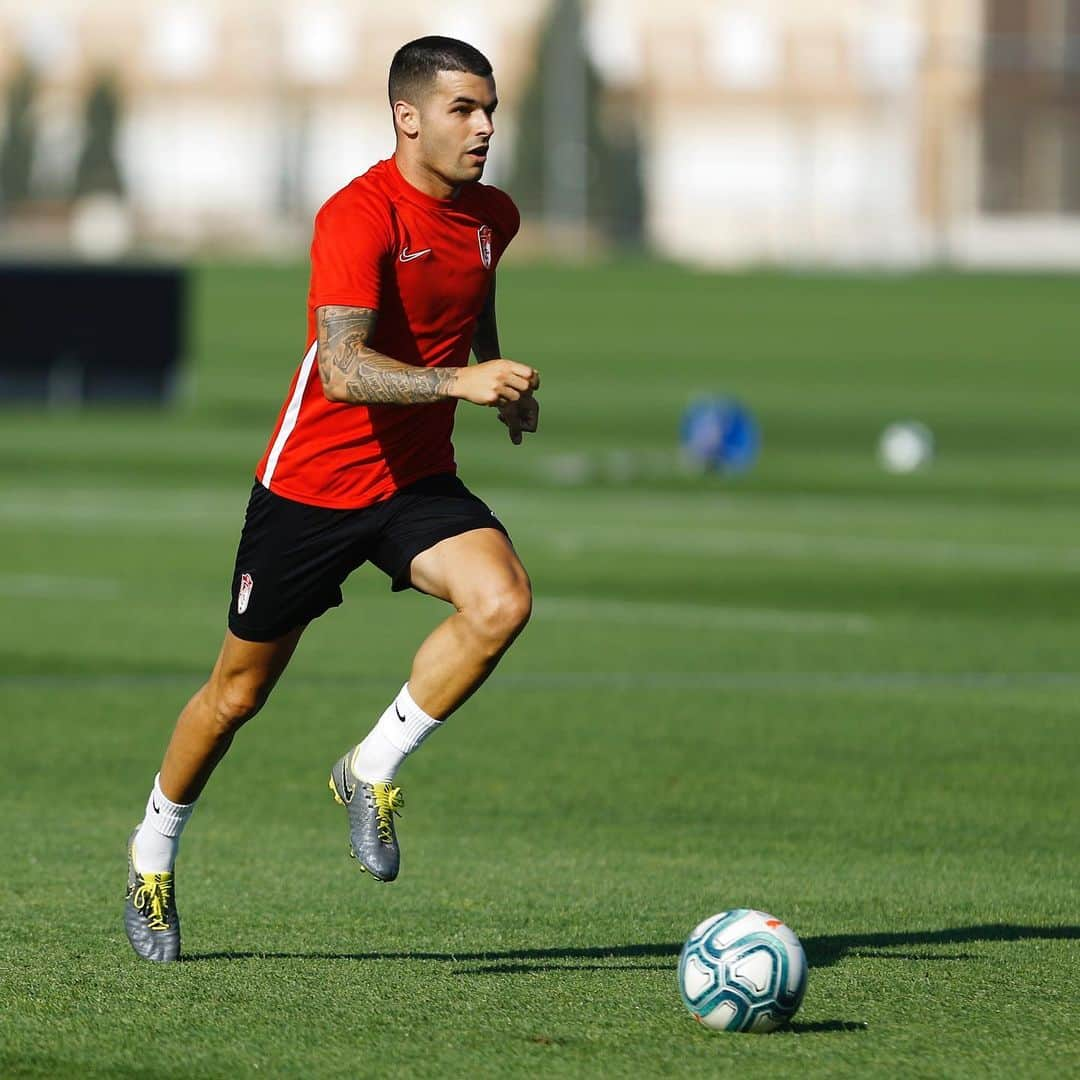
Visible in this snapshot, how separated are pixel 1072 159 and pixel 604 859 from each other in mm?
32398

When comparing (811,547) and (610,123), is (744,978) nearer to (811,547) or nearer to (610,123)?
(811,547)

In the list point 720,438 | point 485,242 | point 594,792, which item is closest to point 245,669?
point 485,242

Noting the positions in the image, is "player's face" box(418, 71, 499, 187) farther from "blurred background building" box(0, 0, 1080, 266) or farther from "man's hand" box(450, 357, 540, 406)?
"blurred background building" box(0, 0, 1080, 266)

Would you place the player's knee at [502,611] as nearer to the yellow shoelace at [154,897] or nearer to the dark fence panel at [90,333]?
the yellow shoelace at [154,897]

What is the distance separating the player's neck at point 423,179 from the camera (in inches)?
286

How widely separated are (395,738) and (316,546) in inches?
23.2

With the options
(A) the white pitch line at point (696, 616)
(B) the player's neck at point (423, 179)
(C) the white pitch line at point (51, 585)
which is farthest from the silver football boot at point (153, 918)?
(C) the white pitch line at point (51, 585)

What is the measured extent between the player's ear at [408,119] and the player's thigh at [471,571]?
44.7 inches

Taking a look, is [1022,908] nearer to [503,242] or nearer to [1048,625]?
[503,242]

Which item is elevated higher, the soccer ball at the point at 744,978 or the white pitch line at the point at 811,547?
the soccer ball at the point at 744,978

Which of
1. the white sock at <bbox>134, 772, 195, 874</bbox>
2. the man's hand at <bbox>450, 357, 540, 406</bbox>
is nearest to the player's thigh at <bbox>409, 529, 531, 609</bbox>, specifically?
the man's hand at <bbox>450, 357, 540, 406</bbox>

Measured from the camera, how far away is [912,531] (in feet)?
73.7

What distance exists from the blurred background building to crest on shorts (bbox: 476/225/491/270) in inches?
1219

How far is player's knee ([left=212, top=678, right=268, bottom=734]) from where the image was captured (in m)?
7.32
